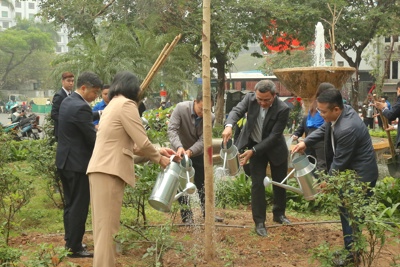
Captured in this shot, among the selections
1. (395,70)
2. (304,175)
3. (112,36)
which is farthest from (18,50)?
(304,175)

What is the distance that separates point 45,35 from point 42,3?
50525 millimetres

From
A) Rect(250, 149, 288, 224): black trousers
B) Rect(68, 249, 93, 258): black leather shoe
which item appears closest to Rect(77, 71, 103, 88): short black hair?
Answer: Rect(68, 249, 93, 258): black leather shoe

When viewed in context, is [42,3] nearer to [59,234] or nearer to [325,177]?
[59,234]

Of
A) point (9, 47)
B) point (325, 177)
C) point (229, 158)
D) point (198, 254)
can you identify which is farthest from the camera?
point (9, 47)

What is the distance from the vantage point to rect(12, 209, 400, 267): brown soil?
4734 millimetres

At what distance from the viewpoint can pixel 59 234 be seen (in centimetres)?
588

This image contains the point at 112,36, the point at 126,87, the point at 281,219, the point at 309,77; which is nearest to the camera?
the point at 126,87

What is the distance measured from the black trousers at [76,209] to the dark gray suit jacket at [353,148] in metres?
2.08

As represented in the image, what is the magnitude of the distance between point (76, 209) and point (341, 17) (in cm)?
1675

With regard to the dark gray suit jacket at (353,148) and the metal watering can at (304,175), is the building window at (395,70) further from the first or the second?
the dark gray suit jacket at (353,148)

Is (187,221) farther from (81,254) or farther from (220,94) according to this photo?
(220,94)

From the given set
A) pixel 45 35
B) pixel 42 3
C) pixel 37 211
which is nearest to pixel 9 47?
pixel 45 35

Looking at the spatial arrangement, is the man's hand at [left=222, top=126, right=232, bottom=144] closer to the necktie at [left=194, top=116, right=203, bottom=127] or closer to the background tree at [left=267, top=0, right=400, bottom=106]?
the necktie at [left=194, top=116, right=203, bottom=127]

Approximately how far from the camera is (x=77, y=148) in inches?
198
